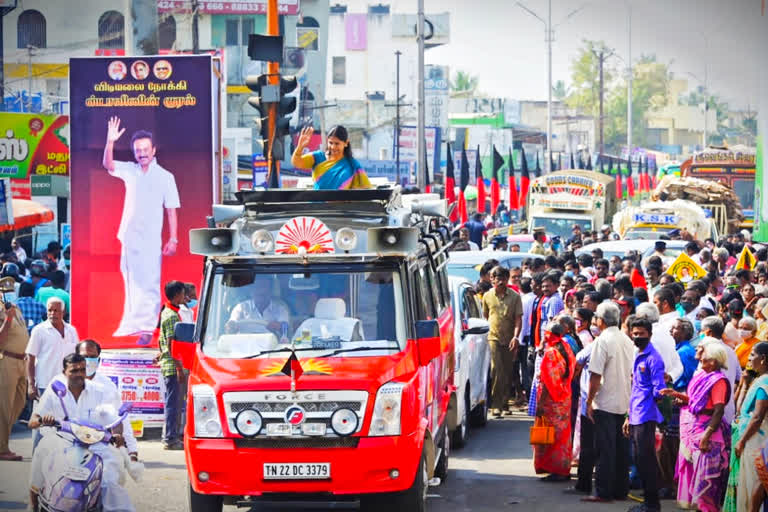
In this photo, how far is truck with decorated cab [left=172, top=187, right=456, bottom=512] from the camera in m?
8.92

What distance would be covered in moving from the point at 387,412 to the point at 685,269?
997 cm

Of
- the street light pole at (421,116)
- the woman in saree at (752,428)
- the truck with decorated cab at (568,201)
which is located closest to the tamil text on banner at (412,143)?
the truck with decorated cab at (568,201)

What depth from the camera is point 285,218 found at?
10070 millimetres

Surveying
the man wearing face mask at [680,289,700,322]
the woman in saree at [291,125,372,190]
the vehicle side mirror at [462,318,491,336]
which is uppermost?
the woman in saree at [291,125,372,190]

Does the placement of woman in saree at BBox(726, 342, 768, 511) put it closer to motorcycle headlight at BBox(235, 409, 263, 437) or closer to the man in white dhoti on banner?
motorcycle headlight at BBox(235, 409, 263, 437)

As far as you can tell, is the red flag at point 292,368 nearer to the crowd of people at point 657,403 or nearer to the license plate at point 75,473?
the license plate at point 75,473

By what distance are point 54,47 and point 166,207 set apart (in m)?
46.2

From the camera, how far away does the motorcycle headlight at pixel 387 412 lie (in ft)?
29.3

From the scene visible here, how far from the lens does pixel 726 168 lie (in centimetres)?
4759

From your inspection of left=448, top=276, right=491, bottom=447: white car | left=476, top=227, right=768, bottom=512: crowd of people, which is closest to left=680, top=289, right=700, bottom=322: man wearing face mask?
left=476, top=227, right=768, bottom=512: crowd of people

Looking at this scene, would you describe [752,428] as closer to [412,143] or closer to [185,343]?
[185,343]

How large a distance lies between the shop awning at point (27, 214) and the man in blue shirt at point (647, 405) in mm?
18236

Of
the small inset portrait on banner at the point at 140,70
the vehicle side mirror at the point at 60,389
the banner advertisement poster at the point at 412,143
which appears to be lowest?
the vehicle side mirror at the point at 60,389

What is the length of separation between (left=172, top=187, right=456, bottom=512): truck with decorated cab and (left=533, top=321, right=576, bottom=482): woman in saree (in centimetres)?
168
